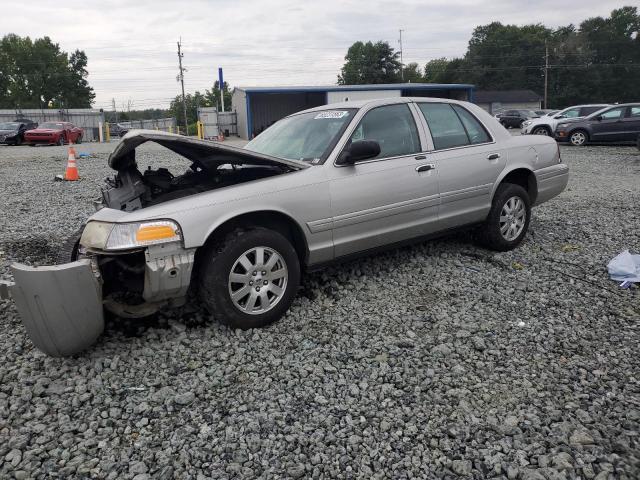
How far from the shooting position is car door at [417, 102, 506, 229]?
14.9 feet

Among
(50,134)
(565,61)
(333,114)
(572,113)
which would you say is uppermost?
(565,61)

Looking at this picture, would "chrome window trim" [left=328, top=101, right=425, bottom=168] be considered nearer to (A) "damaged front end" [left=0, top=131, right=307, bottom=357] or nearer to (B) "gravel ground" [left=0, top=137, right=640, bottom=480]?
(A) "damaged front end" [left=0, top=131, right=307, bottom=357]

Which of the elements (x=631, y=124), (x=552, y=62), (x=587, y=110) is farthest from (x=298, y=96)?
(x=552, y=62)

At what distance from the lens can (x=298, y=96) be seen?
38000mm

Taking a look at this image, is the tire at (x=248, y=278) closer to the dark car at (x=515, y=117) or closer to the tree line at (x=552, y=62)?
the dark car at (x=515, y=117)

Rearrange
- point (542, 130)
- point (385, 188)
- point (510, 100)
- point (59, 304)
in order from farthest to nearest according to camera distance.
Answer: point (510, 100), point (542, 130), point (385, 188), point (59, 304)

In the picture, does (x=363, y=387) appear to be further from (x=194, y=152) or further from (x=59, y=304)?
(x=194, y=152)

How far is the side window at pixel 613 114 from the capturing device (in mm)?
17609

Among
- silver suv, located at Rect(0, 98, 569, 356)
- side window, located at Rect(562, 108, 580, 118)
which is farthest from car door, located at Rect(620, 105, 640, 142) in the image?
silver suv, located at Rect(0, 98, 569, 356)

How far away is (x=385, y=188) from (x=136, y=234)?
6.57 ft

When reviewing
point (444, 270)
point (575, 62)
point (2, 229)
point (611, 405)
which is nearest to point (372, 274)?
point (444, 270)

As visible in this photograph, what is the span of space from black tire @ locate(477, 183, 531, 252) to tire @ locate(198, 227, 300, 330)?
7.74 ft

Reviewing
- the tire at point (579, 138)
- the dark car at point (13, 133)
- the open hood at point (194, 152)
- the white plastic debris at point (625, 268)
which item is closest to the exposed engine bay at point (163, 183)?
the open hood at point (194, 152)

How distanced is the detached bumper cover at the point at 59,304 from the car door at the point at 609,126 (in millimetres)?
19362
